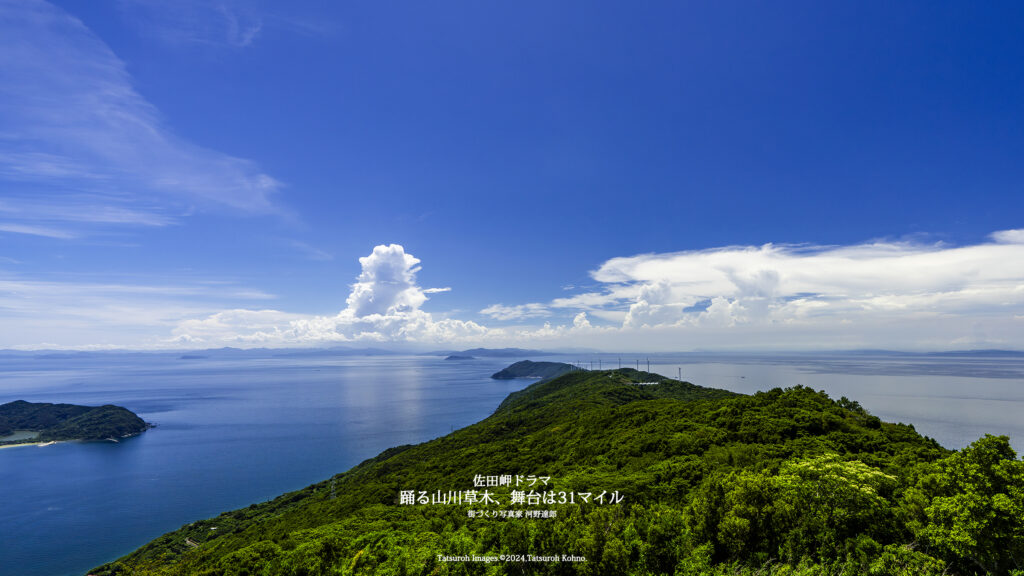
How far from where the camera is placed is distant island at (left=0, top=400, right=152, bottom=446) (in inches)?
4240

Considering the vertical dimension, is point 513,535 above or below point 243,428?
above

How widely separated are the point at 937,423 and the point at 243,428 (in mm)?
163314

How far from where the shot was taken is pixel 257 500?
65500 mm

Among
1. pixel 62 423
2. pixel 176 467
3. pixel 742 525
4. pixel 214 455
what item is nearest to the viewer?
pixel 742 525

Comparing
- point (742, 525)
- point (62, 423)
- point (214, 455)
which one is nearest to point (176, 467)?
point (214, 455)

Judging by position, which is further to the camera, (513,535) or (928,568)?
(513,535)

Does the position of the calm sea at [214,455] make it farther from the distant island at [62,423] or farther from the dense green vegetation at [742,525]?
the dense green vegetation at [742,525]

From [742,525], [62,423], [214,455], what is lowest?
[214,455]

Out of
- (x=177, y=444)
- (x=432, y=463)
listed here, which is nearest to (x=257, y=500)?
(x=432, y=463)

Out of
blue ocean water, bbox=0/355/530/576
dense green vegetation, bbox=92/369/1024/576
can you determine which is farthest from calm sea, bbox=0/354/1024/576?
dense green vegetation, bbox=92/369/1024/576

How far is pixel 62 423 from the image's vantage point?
117 metres

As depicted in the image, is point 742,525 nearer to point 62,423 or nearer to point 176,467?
point 176,467

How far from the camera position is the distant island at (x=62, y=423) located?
108 metres

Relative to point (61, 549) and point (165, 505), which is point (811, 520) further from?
point (165, 505)
